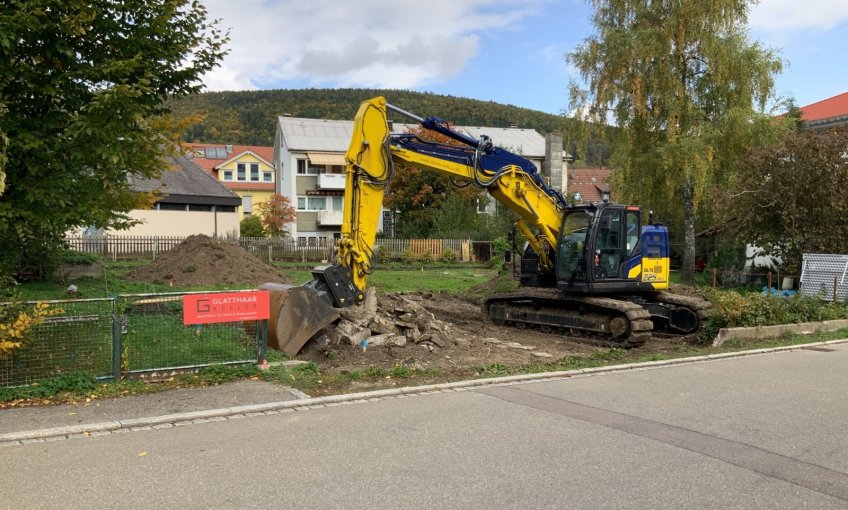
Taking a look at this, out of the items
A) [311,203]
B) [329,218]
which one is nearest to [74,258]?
[329,218]

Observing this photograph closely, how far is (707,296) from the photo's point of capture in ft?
50.3

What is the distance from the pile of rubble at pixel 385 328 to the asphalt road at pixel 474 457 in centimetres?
289

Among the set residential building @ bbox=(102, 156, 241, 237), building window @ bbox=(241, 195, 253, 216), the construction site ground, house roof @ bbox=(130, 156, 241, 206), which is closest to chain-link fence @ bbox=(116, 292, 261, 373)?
the construction site ground

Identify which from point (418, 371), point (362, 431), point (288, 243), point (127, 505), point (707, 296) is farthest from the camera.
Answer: point (288, 243)

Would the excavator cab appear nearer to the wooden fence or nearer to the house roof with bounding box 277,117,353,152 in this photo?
the wooden fence

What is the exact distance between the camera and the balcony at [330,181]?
184ft

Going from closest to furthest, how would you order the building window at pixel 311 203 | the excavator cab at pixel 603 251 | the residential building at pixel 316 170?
1. the excavator cab at pixel 603 251
2. the residential building at pixel 316 170
3. the building window at pixel 311 203

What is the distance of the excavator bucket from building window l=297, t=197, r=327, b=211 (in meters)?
48.0

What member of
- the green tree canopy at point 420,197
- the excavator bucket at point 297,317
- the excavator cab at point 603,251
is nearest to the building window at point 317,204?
the green tree canopy at point 420,197

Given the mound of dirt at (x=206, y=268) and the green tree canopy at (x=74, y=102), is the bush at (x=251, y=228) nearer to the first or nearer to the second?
the mound of dirt at (x=206, y=268)

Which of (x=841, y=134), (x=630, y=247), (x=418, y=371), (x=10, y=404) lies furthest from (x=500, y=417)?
(x=841, y=134)

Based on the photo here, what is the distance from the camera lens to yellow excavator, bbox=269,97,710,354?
10.7 metres

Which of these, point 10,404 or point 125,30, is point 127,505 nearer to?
point 10,404

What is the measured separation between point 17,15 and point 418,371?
257 inches
